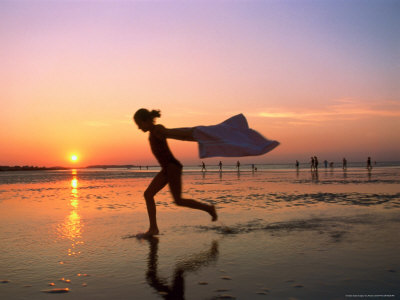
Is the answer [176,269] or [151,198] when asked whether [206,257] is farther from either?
[151,198]

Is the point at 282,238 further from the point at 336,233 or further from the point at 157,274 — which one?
the point at 157,274

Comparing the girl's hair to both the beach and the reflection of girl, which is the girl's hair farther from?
the beach

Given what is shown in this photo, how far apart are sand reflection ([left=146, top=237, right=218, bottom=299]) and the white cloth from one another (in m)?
1.36

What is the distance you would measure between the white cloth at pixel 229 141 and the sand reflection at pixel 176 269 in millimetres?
1356

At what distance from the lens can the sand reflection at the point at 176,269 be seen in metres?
3.67

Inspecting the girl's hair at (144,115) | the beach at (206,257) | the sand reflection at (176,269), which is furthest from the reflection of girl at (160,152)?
the sand reflection at (176,269)

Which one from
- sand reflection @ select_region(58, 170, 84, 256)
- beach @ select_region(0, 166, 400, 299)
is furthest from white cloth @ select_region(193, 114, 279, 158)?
sand reflection @ select_region(58, 170, 84, 256)

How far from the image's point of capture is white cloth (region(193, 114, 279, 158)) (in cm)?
605

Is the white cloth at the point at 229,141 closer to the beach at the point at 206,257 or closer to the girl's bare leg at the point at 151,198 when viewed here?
the girl's bare leg at the point at 151,198

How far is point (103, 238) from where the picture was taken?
20.7ft

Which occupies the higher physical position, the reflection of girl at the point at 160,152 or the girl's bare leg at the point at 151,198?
the reflection of girl at the point at 160,152

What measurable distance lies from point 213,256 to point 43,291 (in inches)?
81.1

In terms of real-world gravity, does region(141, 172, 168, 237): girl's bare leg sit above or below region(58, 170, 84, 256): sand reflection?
above

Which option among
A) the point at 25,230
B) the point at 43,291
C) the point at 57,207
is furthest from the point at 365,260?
the point at 57,207
